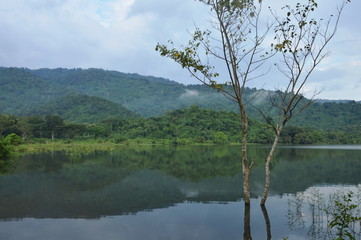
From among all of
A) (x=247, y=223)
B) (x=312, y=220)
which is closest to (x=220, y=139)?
(x=312, y=220)

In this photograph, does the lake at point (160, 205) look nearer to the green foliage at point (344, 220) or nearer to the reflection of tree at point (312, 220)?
the reflection of tree at point (312, 220)

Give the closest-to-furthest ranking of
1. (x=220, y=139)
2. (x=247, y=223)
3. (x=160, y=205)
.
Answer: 1. (x=247, y=223)
2. (x=160, y=205)
3. (x=220, y=139)

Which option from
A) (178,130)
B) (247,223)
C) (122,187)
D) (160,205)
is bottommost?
(122,187)

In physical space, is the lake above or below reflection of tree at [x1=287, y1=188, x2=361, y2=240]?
below

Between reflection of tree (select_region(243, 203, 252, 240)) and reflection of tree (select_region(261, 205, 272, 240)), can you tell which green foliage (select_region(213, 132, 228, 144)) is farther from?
reflection of tree (select_region(243, 203, 252, 240))

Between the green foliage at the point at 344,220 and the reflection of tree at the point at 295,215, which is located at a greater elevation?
the green foliage at the point at 344,220

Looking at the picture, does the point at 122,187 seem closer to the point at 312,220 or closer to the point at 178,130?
the point at 312,220

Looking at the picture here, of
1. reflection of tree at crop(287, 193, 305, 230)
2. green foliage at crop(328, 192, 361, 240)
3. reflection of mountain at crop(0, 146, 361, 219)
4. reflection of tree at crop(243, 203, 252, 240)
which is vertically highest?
green foliage at crop(328, 192, 361, 240)

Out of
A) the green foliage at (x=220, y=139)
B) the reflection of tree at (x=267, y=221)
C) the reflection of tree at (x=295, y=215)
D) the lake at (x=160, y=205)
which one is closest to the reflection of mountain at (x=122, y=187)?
the lake at (x=160, y=205)

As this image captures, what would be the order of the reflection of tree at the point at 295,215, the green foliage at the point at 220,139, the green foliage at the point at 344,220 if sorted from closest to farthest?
the green foliage at the point at 344,220 < the reflection of tree at the point at 295,215 < the green foliage at the point at 220,139

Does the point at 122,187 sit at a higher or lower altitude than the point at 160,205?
lower

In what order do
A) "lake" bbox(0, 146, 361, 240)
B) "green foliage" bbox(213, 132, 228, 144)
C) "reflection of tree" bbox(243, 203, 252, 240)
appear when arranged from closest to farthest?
"reflection of tree" bbox(243, 203, 252, 240), "lake" bbox(0, 146, 361, 240), "green foliage" bbox(213, 132, 228, 144)

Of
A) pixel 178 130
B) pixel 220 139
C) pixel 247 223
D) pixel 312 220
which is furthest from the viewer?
pixel 178 130

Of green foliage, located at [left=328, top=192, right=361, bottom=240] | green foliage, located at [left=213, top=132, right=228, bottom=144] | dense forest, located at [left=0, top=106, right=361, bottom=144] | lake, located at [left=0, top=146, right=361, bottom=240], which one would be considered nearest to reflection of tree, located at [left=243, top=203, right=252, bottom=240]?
lake, located at [left=0, top=146, right=361, bottom=240]
